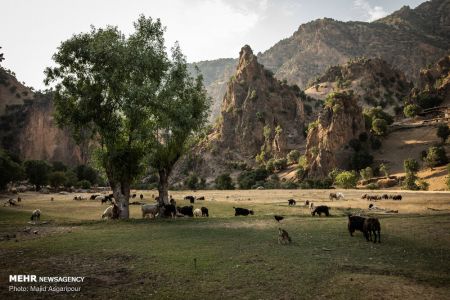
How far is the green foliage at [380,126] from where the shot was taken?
124000mm

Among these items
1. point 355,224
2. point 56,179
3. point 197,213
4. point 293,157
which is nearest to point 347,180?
point 293,157

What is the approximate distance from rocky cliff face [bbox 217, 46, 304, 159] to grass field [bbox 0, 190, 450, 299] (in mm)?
132841

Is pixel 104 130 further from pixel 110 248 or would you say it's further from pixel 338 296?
pixel 338 296

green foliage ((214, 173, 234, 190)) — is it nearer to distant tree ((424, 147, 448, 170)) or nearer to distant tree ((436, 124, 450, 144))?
distant tree ((424, 147, 448, 170))

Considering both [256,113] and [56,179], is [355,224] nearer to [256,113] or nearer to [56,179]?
[56,179]

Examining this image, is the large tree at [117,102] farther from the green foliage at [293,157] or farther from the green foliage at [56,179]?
the green foliage at [293,157]

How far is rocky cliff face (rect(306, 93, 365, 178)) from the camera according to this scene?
11375 centimetres

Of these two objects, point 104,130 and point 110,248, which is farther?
point 104,130

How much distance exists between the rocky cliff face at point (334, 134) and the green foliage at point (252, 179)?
18137mm

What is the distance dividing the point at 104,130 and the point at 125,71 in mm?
6103

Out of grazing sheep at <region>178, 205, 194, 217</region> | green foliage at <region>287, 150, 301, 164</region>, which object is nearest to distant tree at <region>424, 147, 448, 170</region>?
green foliage at <region>287, 150, 301, 164</region>

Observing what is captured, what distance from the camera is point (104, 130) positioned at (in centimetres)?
3175

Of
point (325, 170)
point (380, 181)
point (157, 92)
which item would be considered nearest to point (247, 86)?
point (325, 170)

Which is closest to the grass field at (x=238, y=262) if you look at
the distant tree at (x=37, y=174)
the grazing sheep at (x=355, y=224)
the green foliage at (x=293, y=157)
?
the grazing sheep at (x=355, y=224)
